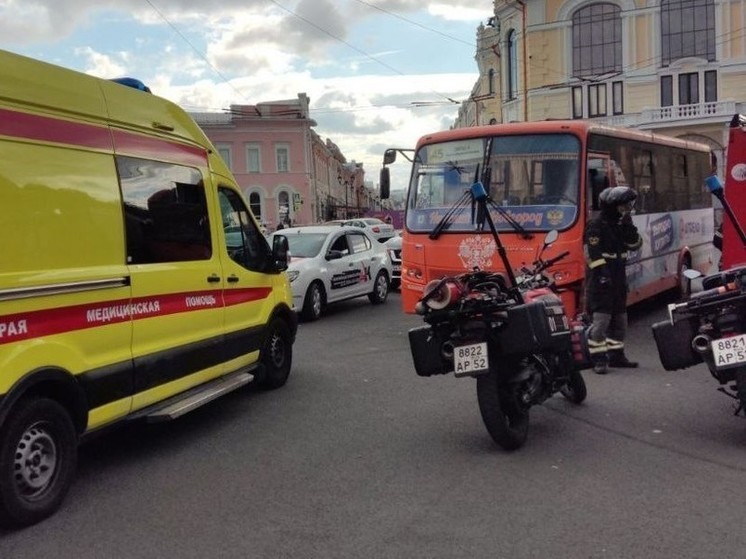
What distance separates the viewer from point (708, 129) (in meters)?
44.7

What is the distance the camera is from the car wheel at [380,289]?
49.1 ft

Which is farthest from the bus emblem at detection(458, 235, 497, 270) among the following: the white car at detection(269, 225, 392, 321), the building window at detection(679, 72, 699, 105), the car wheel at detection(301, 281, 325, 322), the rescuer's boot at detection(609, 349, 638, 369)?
the building window at detection(679, 72, 699, 105)

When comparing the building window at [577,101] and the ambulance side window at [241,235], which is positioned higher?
the building window at [577,101]

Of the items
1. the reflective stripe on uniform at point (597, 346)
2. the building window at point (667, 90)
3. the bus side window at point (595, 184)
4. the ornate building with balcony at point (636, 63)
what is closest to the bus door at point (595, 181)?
the bus side window at point (595, 184)

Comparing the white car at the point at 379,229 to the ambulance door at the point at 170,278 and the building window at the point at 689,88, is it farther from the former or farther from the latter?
the building window at the point at 689,88

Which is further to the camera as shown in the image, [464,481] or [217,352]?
→ [217,352]

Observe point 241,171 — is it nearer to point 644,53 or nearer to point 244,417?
point 644,53

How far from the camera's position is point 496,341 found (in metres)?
5.24

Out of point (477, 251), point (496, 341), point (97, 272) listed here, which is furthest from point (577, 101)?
point (97, 272)

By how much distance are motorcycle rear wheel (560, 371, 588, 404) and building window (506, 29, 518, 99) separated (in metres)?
48.4

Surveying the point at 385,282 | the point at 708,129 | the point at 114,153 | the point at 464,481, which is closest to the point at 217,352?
the point at 114,153

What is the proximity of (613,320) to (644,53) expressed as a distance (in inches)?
1755

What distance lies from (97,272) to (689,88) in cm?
4864

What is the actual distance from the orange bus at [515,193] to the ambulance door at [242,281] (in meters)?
3.09
